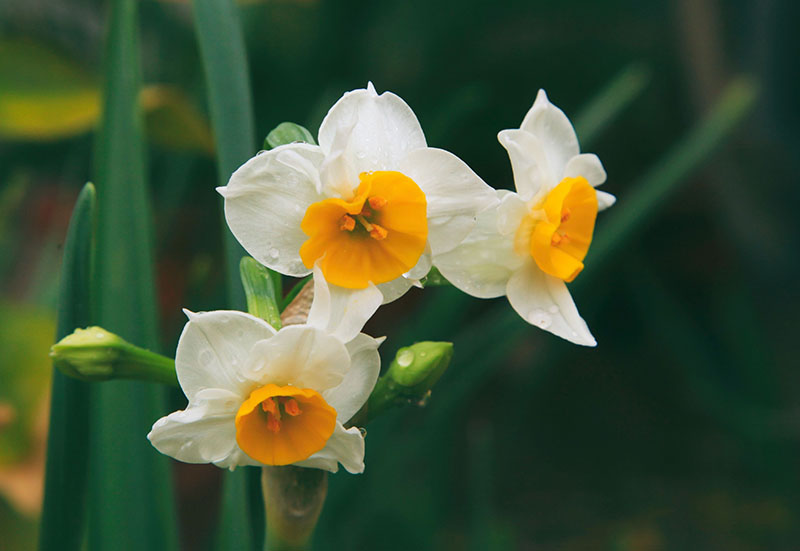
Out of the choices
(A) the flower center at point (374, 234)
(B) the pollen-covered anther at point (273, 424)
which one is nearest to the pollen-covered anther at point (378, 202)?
(A) the flower center at point (374, 234)

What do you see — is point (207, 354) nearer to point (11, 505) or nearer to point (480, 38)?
point (11, 505)

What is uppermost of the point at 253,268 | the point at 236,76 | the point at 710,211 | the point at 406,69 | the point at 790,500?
the point at 406,69

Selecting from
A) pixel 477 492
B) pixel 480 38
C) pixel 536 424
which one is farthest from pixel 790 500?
pixel 480 38

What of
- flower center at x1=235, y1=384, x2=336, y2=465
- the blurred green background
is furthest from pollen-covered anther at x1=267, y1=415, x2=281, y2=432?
the blurred green background

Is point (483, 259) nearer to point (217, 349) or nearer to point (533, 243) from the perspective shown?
point (533, 243)

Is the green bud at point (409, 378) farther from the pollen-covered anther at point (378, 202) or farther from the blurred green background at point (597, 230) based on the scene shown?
the blurred green background at point (597, 230)

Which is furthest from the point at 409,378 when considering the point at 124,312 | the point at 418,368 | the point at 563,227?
the point at 124,312
